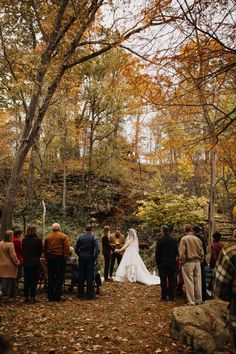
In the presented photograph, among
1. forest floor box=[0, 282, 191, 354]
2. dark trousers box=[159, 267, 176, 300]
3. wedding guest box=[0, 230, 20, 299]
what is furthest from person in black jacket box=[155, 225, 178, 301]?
wedding guest box=[0, 230, 20, 299]

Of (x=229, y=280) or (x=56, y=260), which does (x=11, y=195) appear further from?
(x=229, y=280)

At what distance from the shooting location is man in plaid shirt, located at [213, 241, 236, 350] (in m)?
2.81

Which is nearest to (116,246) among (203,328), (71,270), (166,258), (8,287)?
(71,270)

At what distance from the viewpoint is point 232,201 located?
85.0 ft

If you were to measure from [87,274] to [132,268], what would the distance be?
3952 millimetres

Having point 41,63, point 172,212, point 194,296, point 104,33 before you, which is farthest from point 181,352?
point 172,212

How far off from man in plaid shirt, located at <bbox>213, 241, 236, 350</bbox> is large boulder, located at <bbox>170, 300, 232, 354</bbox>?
2.95m

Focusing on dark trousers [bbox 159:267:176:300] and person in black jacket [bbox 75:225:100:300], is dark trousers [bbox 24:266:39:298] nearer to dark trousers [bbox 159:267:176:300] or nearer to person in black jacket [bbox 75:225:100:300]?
person in black jacket [bbox 75:225:100:300]

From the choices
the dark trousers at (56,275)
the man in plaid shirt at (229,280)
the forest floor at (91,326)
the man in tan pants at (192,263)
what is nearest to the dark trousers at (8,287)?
the forest floor at (91,326)

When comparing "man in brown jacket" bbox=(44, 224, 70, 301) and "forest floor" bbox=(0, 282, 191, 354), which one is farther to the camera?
"man in brown jacket" bbox=(44, 224, 70, 301)

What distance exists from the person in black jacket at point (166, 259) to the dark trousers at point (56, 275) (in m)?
2.74

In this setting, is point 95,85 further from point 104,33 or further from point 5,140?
point 104,33

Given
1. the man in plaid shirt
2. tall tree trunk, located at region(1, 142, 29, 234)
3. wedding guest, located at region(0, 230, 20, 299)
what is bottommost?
wedding guest, located at region(0, 230, 20, 299)

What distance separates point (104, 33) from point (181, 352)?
32.2 ft
